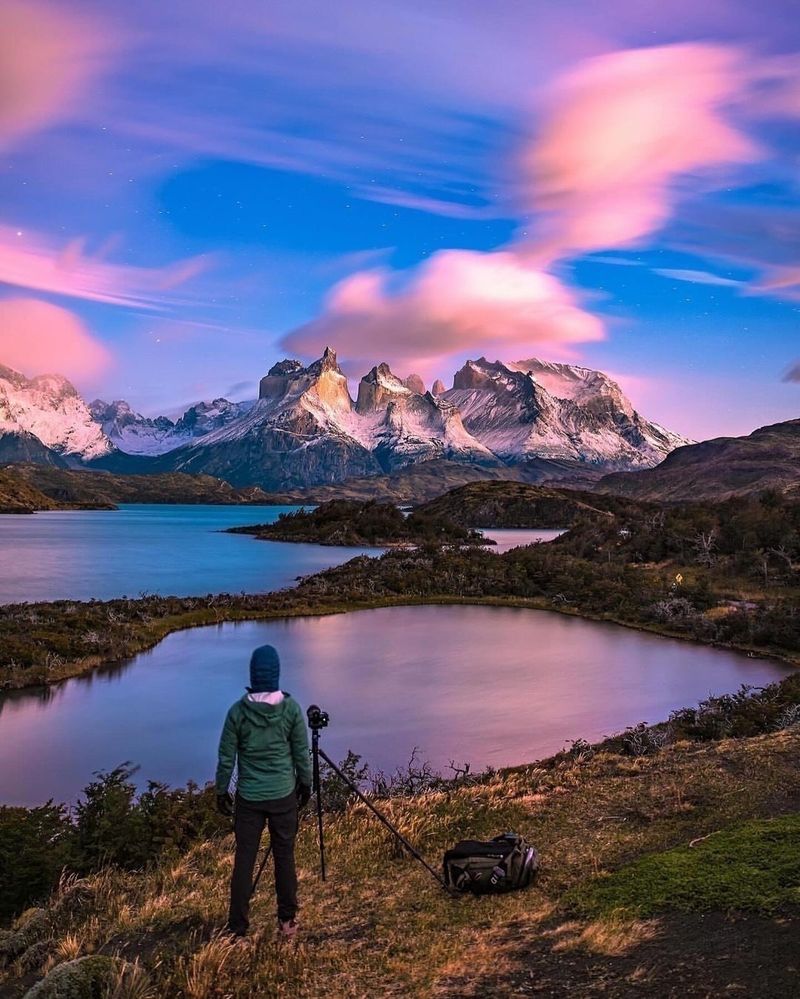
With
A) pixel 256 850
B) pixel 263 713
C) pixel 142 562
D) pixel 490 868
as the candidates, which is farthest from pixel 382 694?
pixel 142 562

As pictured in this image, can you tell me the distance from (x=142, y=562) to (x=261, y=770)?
Result: 4037 inches

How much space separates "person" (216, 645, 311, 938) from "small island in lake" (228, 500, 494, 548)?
115717 millimetres

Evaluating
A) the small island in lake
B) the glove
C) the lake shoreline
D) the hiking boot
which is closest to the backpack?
the hiking boot

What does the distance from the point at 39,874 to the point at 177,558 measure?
335 feet

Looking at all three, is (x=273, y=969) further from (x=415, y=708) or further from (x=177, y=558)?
(x=177, y=558)

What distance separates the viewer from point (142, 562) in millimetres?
104312

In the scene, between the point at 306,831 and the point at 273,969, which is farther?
the point at 306,831

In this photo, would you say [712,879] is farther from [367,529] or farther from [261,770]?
[367,529]

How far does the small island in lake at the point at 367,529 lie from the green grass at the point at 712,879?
114 meters

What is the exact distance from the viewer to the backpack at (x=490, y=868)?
30.4 ft

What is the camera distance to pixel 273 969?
7.58 meters

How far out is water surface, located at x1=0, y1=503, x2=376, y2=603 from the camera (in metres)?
75.8

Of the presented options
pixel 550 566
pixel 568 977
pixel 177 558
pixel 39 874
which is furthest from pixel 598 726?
pixel 177 558

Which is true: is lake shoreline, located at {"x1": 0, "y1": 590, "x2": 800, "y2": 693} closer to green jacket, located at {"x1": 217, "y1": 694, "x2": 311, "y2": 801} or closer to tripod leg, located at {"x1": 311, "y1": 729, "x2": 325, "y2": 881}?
tripod leg, located at {"x1": 311, "y1": 729, "x2": 325, "y2": 881}
